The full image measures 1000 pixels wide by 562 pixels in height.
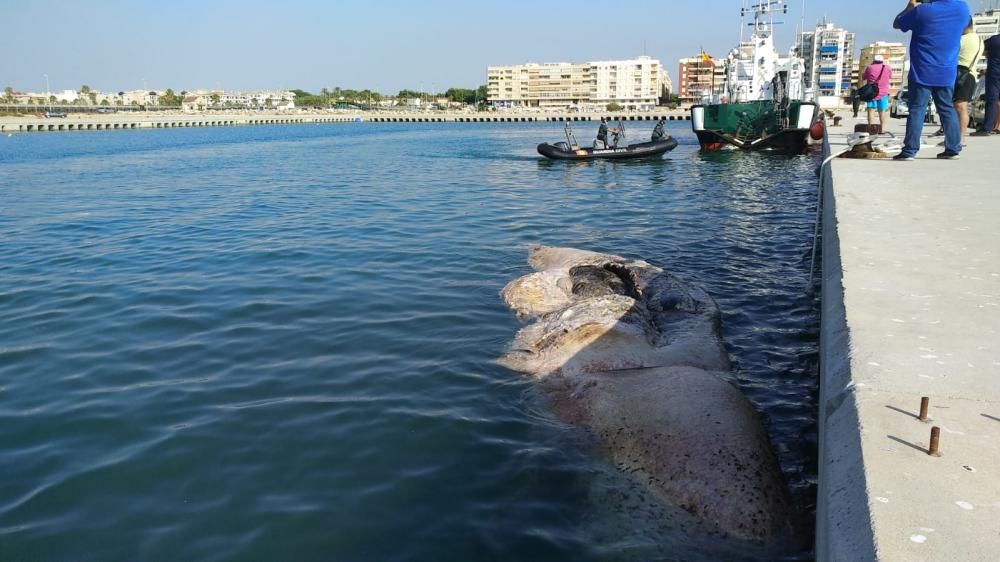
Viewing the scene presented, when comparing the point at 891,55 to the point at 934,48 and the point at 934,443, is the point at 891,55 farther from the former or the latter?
the point at 934,443

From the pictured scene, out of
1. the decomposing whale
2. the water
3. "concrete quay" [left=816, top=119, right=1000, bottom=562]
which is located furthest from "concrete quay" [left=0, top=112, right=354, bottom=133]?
"concrete quay" [left=816, top=119, right=1000, bottom=562]

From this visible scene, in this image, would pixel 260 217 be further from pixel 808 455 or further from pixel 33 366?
pixel 808 455

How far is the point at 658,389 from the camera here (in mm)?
5445

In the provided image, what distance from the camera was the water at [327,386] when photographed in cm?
448

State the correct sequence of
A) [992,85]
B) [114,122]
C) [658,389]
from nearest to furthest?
1. [658,389]
2. [992,85]
3. [114,122]

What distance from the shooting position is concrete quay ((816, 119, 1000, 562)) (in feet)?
7.14

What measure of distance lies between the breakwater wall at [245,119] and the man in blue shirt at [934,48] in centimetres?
7452

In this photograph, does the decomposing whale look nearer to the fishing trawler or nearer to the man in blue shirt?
the man in blue shirt

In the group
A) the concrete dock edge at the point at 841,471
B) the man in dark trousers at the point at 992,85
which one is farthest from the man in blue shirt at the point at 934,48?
A: the concrete dock edge at the point at 841,471

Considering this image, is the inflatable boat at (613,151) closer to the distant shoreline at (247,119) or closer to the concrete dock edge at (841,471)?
the concrete dock edge at (841,471)

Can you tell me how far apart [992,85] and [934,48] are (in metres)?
5.71

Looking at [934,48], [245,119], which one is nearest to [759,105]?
[934,48]

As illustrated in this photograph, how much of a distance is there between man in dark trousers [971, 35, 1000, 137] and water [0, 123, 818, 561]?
4.11 meters

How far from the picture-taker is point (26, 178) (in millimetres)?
28828
